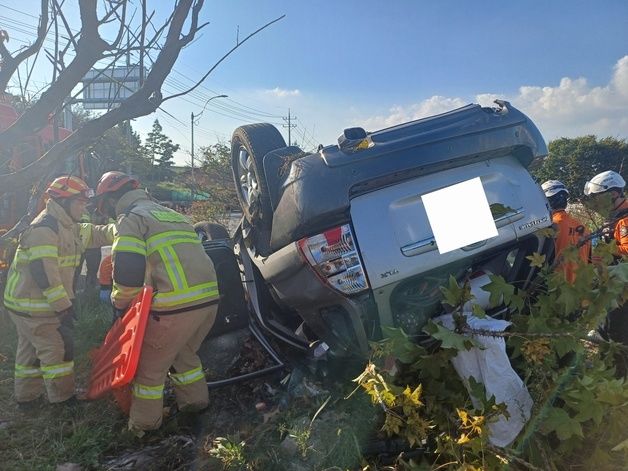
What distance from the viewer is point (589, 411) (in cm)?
Result: 197

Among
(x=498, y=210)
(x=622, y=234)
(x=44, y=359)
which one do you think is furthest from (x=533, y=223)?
(x=44, y=359)

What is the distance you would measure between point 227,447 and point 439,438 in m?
0.98

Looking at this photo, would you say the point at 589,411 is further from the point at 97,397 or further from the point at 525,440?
the point at 97,397

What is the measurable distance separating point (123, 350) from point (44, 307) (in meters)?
0.97

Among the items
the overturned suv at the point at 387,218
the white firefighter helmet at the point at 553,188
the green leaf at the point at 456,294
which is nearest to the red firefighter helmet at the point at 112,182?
the overturned suv at the point at 387,218

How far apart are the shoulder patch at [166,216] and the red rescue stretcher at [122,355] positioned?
0.49 meters

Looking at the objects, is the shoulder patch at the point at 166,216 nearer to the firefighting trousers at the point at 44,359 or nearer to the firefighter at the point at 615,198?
the firefighting trousers at the point at 44,359

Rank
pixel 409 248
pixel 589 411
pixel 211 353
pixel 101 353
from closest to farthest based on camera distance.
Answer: pixel 589 411 < pixel 409 248 < pixel 101 353 < pixel 211 353

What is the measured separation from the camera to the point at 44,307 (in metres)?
3.58

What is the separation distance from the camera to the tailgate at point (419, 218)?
2.53 meters

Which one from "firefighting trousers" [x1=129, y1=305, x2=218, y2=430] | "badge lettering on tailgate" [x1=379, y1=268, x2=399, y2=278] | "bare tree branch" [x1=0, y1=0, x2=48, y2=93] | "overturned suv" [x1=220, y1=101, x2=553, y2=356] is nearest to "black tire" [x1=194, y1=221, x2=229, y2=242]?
"firefighting trousers" [x1=129, y1=305, x2=218, y2=430]

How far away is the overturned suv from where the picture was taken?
8.38ft

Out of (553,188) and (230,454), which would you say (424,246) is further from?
(553,188)

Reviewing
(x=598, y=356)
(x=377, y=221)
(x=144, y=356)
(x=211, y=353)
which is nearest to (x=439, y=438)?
(x=598, y=356)
